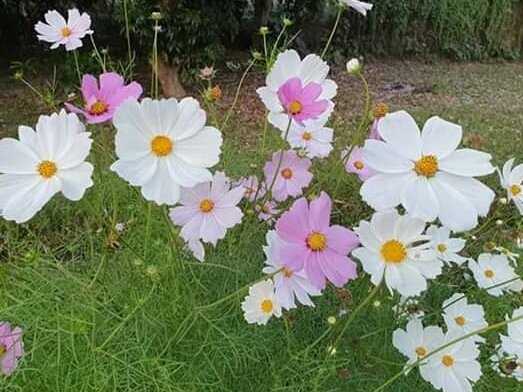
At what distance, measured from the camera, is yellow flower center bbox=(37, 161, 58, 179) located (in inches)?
25.6

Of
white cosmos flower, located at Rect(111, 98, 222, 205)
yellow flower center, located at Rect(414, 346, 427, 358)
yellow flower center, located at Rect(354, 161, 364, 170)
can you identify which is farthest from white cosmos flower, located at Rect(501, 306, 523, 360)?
white cosmos flower, located at Rect(111, 98, 222, 205)

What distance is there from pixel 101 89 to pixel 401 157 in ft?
1.12

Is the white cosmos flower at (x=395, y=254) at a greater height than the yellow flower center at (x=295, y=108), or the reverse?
the yellow flower center at (x=295, y=108)

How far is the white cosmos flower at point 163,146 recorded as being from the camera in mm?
625

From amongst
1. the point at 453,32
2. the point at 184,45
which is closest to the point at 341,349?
the point at 184,45

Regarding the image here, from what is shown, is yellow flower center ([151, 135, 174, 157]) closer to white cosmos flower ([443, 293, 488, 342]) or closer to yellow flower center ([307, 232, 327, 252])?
yellow flower center ([307, 232, 327, 252])

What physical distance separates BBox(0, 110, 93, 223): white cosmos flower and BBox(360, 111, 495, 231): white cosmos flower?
0.27m

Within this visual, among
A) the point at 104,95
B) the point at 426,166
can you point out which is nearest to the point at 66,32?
the point at 104,95

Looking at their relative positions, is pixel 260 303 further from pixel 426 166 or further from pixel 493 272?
pixel 493 272

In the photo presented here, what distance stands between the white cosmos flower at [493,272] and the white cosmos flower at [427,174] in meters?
0.51

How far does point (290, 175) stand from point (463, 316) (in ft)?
1.11

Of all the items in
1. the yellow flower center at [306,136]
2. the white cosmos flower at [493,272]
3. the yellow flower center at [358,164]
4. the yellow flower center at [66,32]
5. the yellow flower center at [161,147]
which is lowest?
the white cosmos flower at [493,272]

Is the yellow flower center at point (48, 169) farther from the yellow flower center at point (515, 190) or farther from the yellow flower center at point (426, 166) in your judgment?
the yellow flower center at point (515, 190)

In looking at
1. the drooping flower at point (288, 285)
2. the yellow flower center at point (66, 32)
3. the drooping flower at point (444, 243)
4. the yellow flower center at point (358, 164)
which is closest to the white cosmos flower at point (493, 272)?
the drooping flower at point (444, 243)
